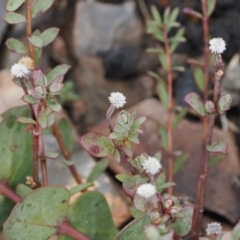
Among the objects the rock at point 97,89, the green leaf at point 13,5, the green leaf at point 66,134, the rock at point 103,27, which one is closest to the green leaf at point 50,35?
the green leaf at point 13,5

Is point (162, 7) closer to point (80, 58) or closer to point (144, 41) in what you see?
point (144, 41)

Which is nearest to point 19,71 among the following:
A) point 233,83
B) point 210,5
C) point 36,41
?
point 36,41

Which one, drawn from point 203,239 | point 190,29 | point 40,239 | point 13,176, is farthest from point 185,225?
point 190,29

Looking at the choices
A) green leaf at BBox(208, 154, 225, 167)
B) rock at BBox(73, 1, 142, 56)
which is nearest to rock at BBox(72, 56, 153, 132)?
rock at BBox(73, 1, 142, 56)

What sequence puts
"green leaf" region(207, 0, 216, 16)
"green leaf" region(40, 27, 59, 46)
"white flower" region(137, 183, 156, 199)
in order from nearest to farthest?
"white flower" region(137, 183, 156, 199) → "green leaf" region(40, 27, 59, 46) → "green leaf" region(207, 0, 216, 16)

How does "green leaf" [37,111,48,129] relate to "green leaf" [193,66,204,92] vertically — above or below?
above

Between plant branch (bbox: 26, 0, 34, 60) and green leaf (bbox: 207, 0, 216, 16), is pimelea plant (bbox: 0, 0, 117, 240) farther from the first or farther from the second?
green leaf (bbox: 207, 0, 216, 16)

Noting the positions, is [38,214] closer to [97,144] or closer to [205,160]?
[97,144]

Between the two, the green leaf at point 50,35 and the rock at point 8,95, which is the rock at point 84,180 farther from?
the green leaf at point 50,35
